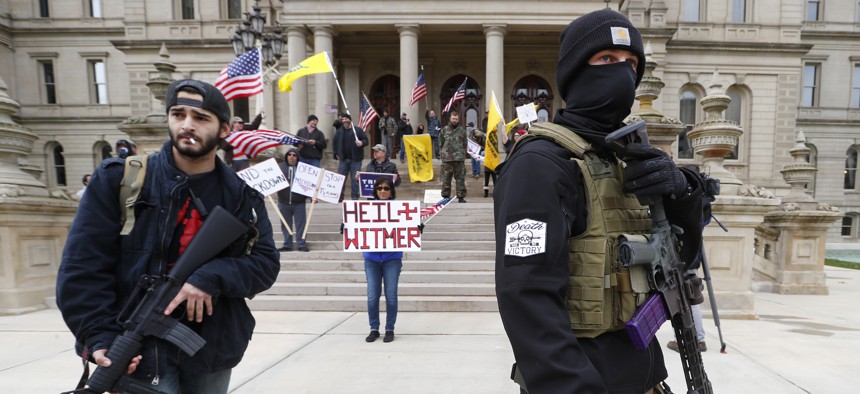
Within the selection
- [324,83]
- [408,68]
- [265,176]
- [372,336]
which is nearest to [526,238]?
[372,336]

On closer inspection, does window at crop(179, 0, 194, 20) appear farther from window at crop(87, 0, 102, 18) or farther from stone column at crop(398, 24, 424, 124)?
stone column at crop(398, 24, 424, 124)

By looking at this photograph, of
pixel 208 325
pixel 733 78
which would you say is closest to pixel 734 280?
pixel 208 325

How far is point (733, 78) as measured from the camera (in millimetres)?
21812

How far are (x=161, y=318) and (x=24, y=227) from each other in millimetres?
7254

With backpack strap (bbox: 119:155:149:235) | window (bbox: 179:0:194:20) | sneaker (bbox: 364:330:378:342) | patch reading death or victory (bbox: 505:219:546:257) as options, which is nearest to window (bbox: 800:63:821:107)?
sneaker (bbox: 364:330:378:342)

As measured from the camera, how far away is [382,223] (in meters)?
5.74

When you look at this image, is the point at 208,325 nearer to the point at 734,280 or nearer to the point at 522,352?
the point at 522,352

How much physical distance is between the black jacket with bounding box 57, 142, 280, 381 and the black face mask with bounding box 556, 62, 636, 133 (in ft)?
5.57

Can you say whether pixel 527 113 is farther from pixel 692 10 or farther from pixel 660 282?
pixel 692 10

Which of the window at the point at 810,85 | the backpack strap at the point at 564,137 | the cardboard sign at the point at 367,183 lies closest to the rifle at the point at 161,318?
the backpack strap at the point at 564,137

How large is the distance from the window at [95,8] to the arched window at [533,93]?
2851 centimetres

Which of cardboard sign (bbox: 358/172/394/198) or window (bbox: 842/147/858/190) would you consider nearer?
cardboard sign (bbox: 358/172/394/198)

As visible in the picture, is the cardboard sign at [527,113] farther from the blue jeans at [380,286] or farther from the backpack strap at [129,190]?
the backpack strap at [129,190]

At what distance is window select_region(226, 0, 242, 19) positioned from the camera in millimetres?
23906
